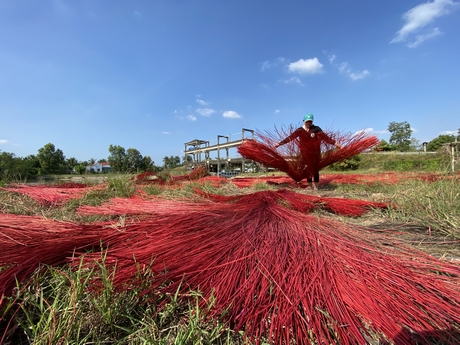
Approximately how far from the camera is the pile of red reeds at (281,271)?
788 mm

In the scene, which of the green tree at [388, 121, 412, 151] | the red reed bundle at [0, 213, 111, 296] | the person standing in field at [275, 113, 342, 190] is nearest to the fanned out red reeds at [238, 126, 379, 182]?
the person standing in field at [275, 113, 342, 190]

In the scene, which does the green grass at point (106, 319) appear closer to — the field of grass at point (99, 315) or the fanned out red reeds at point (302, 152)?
the field of grass at point (99, 315)

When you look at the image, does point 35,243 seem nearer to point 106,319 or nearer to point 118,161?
point 106,319

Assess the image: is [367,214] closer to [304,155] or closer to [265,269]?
[265,269]

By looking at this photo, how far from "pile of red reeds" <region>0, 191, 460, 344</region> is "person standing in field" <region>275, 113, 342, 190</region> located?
2808mm

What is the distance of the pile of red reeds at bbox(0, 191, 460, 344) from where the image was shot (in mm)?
788

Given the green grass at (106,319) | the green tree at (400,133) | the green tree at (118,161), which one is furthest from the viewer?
the green tree at (400,133)

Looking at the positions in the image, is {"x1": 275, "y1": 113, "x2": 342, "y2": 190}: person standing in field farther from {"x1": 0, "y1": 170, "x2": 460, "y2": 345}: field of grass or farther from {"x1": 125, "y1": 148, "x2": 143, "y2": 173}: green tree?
{"x1": 125, "y1": 148, "x2": 143, "y2": 173}: green tree

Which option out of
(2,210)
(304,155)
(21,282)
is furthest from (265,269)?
(304,155)

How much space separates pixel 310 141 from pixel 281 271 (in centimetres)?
366

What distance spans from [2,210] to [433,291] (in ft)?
13.3

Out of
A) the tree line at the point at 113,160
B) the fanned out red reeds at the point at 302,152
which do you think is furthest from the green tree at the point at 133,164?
the fanned out red reeds at the point at 302,152

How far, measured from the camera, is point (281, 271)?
1037 millimetres

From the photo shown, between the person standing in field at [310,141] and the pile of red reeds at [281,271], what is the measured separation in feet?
9.21
